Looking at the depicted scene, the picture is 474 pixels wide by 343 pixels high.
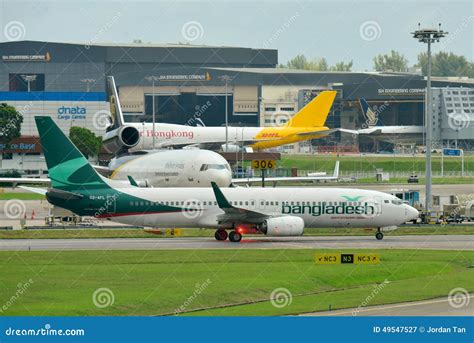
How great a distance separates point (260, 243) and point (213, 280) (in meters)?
19.2

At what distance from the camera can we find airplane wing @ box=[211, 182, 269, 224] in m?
67.1

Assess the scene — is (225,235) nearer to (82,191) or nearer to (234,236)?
(234,236)

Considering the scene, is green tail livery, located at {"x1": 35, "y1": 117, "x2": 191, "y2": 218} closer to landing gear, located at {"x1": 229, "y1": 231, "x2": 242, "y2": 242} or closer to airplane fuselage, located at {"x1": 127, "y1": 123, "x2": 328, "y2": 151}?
landing gear, located at {"x1": 229, "y1": 231, "x2": 242, "y2": 242}

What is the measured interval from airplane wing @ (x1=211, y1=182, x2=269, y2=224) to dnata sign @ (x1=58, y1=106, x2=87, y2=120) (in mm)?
112054

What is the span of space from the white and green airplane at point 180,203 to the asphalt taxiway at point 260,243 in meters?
1.17

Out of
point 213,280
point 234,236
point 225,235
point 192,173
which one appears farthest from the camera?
point 192,173

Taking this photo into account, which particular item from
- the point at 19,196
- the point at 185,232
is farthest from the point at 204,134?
the point at 185,232

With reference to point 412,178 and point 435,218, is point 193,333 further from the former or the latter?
point 412,178

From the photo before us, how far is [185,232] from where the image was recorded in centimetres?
7469

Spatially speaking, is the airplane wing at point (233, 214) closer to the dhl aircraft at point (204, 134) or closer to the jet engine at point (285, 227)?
the jet engine at point (285, 227)

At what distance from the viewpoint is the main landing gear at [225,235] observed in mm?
67806

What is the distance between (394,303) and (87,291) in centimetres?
1180

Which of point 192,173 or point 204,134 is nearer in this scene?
A: point 192,173

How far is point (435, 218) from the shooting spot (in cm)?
8538
